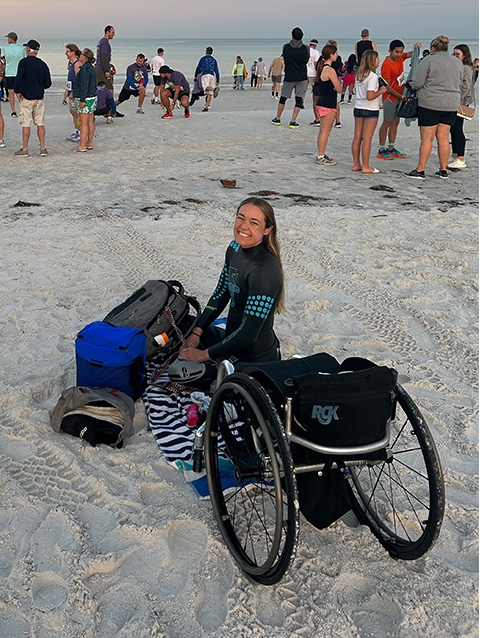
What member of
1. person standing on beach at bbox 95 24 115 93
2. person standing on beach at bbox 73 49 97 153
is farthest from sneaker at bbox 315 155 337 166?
person standing on beach at bbox 95 24 115 93

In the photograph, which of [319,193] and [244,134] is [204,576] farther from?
[244,134]

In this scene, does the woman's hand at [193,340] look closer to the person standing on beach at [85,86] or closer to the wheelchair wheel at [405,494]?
the wheelchair wheel at [405,494]

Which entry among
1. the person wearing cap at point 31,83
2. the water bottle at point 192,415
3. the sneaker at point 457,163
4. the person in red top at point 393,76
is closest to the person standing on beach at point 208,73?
the person wearing cap at point 31,83

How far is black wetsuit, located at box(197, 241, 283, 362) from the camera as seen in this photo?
128 inches

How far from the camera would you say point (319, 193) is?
853 centimetres

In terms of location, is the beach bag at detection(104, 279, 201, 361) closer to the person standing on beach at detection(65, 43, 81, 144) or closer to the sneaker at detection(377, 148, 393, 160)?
the person standing on beach at detection(65, 43, 81, 144)

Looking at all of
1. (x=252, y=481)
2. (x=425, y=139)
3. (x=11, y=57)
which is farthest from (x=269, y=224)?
(x=11, y=57)

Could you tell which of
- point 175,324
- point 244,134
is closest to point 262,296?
point 175,324

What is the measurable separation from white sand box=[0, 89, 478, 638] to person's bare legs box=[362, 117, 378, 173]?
12.6 inches

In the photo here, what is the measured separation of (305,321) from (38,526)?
269 centimetres

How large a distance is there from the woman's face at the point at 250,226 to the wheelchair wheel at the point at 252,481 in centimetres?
91

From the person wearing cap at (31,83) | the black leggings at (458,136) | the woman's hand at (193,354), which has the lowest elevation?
the woman's hand at (193,354)

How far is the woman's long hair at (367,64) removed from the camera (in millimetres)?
8602

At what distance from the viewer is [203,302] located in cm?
520
